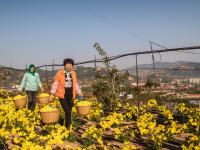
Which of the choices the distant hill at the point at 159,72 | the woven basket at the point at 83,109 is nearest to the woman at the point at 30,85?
the distant hill at the point at 159,72

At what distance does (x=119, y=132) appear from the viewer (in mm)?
6602

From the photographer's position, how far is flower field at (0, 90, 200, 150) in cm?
589

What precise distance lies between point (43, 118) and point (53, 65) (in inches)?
335

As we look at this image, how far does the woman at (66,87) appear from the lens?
797 centimetres

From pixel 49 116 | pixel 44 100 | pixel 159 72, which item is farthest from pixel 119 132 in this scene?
pixel 44 100

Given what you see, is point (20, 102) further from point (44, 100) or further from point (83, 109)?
point (83, 109)

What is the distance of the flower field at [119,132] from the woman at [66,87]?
0.51m

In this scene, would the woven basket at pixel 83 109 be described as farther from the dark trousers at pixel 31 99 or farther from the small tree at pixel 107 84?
the dark trousers at pixel 31 99

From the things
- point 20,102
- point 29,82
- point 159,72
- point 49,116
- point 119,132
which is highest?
point 159,72

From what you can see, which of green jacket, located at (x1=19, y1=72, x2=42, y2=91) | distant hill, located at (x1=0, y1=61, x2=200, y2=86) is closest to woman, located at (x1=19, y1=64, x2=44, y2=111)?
green jacket, located at (x1=19, y1=72, x2=42, y2=91)

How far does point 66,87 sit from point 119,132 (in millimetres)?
2117

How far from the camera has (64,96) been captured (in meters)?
8.09

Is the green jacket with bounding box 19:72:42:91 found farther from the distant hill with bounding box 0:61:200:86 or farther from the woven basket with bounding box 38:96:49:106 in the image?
the distant hill with bounding box 0:61:200:86

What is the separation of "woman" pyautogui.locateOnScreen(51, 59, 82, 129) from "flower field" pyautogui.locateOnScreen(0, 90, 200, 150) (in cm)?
51
